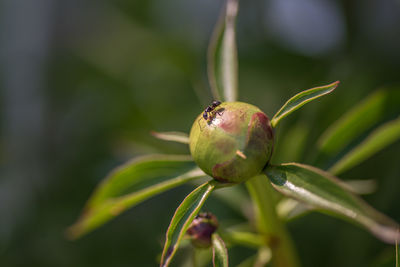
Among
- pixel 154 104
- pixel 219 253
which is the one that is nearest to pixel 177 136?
pixel 219 253

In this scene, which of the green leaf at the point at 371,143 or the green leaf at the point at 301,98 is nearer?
the green leaf at the point at 301,98

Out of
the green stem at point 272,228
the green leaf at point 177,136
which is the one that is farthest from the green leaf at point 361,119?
the green leaf at point 177,136

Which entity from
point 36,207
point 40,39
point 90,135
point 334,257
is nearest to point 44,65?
point 40,39

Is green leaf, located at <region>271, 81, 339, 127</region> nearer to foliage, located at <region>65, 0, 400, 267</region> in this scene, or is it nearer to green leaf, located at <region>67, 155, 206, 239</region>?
foliage, located at <region>65, 0, 400, 267</region>

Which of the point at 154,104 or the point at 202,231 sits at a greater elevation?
the point at 202,231

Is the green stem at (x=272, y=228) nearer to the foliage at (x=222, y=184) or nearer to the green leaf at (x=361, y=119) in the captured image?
the foliage at (x=222, y=184)

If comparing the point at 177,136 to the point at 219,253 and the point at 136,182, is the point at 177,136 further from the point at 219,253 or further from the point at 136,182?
the point at 219,253
